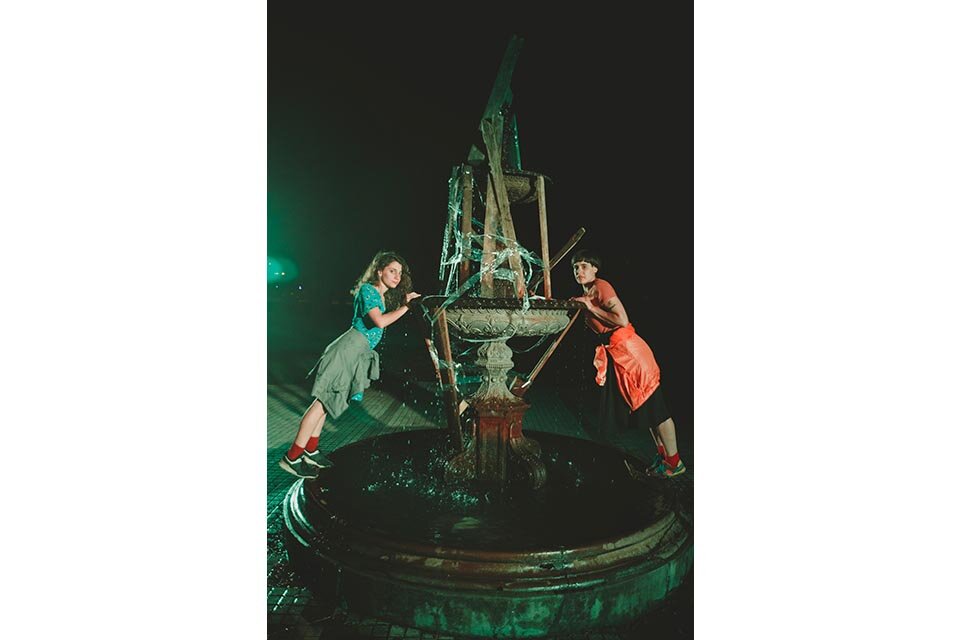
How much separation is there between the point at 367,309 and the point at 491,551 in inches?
82.0

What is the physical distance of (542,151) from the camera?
7781mm

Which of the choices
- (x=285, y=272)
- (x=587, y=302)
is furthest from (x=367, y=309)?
(x=285, y=272)

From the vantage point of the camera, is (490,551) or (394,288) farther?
(394,288)

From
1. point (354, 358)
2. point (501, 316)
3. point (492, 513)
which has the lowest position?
point (492, 513)

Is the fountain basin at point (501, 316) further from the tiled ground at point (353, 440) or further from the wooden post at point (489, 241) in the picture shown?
the tiled ground at point (353, 440)

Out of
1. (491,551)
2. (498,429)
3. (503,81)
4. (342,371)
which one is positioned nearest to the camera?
(491,551)

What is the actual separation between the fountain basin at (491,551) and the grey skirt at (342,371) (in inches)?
25.5

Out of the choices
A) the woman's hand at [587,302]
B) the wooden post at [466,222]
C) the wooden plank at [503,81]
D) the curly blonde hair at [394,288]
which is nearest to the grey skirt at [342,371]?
the curly blonde hair at [394,288]

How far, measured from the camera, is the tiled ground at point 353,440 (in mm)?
2631

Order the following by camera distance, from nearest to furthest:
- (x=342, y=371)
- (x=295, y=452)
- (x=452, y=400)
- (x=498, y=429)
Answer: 1. (x=498, y=429)
2. (x=452, y=400)
3. (x=342, y=371)
4. (x=295, y=452)

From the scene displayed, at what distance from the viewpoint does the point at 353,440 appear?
570cm

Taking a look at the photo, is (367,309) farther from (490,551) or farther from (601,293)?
(490,551)

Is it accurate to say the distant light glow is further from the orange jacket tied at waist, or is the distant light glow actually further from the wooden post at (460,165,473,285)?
the orange jacket tied at waist

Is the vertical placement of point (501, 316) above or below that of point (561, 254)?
below
